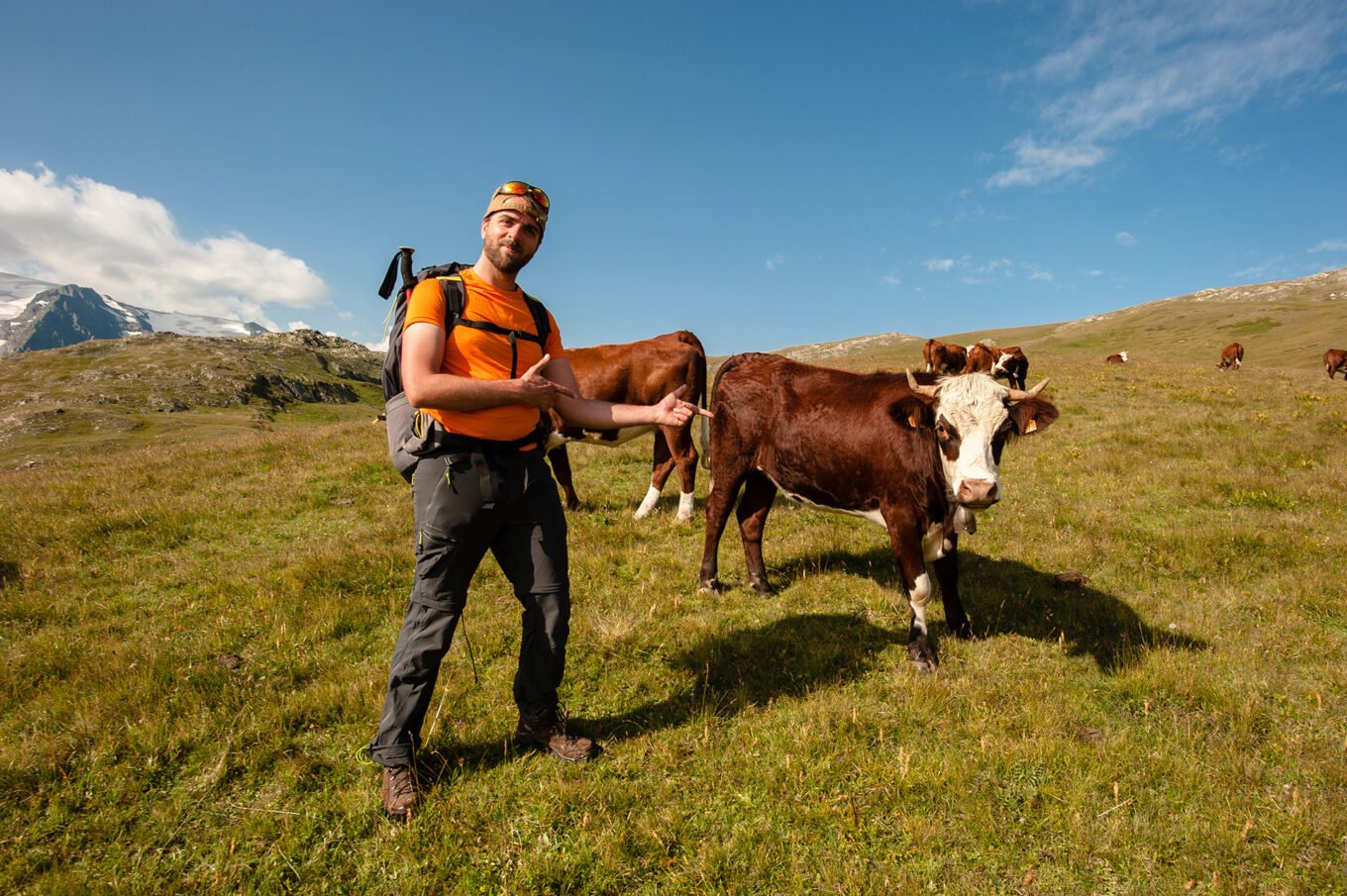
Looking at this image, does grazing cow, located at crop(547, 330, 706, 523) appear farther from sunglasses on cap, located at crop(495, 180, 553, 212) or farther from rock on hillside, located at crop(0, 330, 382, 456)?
rock on hillside, located at crop(0, 330, 382, 456)

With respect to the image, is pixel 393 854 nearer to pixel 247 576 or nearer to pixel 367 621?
pixel 367 621

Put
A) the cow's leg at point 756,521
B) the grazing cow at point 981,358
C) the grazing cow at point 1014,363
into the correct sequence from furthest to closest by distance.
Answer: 1. the grazing cow at point 981,358
2. the grazing cow at point 1014,363
3. the cow's leg at point 756,521

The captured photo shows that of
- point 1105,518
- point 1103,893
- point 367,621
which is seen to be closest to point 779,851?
point 1103,893

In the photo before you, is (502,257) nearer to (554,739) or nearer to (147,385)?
(554,739)

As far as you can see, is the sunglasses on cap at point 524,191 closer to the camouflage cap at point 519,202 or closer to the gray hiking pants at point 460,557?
the camouflage cap at point 519,202

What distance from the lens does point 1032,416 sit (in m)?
5.18

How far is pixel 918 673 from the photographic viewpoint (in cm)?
509

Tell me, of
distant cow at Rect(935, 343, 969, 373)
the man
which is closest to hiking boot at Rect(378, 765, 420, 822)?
the man

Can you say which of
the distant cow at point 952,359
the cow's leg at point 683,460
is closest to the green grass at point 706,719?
the cow's leg at point 683,460

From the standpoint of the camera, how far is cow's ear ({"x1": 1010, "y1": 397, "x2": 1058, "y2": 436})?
202 inches

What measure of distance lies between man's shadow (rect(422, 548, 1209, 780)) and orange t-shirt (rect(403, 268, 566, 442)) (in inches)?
85.6

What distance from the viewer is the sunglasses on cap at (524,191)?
143 inches

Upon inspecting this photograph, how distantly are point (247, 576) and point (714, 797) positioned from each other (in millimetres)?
6027

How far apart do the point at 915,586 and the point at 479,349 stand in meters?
4.20
